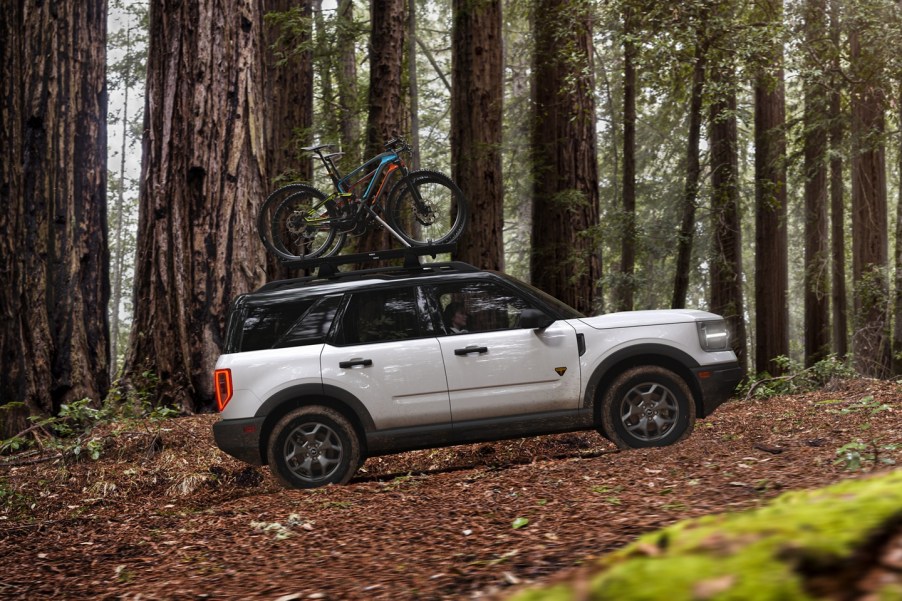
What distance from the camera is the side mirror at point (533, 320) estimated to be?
795 cm

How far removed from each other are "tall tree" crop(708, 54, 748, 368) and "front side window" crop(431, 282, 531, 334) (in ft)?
33.9

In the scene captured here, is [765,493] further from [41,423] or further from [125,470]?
[41,423]

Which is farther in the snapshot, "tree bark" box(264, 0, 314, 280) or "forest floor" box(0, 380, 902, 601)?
"tree bark" box(264, 0, 314, 280)

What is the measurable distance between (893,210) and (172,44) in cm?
3587

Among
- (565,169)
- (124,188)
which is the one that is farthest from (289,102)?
(124,188)

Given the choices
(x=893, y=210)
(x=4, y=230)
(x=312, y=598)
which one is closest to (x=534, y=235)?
(x=4, y=230)

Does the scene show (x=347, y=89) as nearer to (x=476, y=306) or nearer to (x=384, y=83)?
(x=384, y=83)

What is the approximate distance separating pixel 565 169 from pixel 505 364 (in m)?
7.62

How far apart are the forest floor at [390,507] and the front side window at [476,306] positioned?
4.44 feet

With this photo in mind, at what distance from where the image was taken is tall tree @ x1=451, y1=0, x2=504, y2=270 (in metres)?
13.8

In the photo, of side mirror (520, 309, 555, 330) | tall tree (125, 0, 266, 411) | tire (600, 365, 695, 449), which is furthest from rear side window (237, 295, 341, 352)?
tall tree (125, 0, 266, 411)

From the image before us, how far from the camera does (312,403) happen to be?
789 cm

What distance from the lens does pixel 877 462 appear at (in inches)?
214

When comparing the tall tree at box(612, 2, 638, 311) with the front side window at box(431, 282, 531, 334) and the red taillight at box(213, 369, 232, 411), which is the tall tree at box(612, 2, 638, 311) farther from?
the red taillight at box(213, 369, 232, 411)
